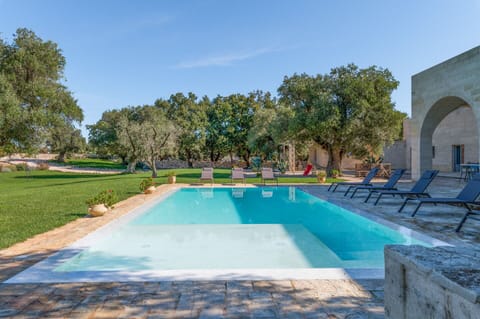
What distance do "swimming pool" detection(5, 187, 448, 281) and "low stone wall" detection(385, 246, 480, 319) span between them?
1911mm

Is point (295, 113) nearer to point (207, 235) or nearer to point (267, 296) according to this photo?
point (207, 235)

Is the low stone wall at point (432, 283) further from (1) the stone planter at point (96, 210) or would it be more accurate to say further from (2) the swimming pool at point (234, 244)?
(1) the stone planter at point (96, 210)

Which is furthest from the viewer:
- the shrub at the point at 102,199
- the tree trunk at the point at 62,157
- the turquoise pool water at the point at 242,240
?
the tree trunk at the point at 62,157

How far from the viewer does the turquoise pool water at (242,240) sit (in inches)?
189

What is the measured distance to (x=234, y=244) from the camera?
5898 mm

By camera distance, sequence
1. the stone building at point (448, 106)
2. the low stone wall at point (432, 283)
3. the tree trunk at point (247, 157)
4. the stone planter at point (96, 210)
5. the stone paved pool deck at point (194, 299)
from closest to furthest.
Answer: the low stone wall at point (432, 283) < the stone paved pool deck at point (194, 299) < the stone planter at point (96, 210) < the stone building at point (448, 106) < the tree trunk at point (247, 157)

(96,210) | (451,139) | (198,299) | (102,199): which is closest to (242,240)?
(198,299)

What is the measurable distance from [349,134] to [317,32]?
6.65 metres

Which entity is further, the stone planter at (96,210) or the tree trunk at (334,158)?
the tree trunk at (334,158)

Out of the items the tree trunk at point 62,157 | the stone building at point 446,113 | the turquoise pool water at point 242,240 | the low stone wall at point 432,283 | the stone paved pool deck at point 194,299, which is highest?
the stone building at point 446,113

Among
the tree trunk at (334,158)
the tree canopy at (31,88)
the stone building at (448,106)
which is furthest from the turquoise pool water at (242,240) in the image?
the tree trunk at (334,158)

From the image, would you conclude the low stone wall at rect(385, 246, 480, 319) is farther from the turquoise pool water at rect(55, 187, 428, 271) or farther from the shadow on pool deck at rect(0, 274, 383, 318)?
the turquoise pool water at rect(55, 187, 428, 271)

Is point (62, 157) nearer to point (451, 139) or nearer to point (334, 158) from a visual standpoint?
point (334, 158)

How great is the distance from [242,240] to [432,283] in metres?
4.87
